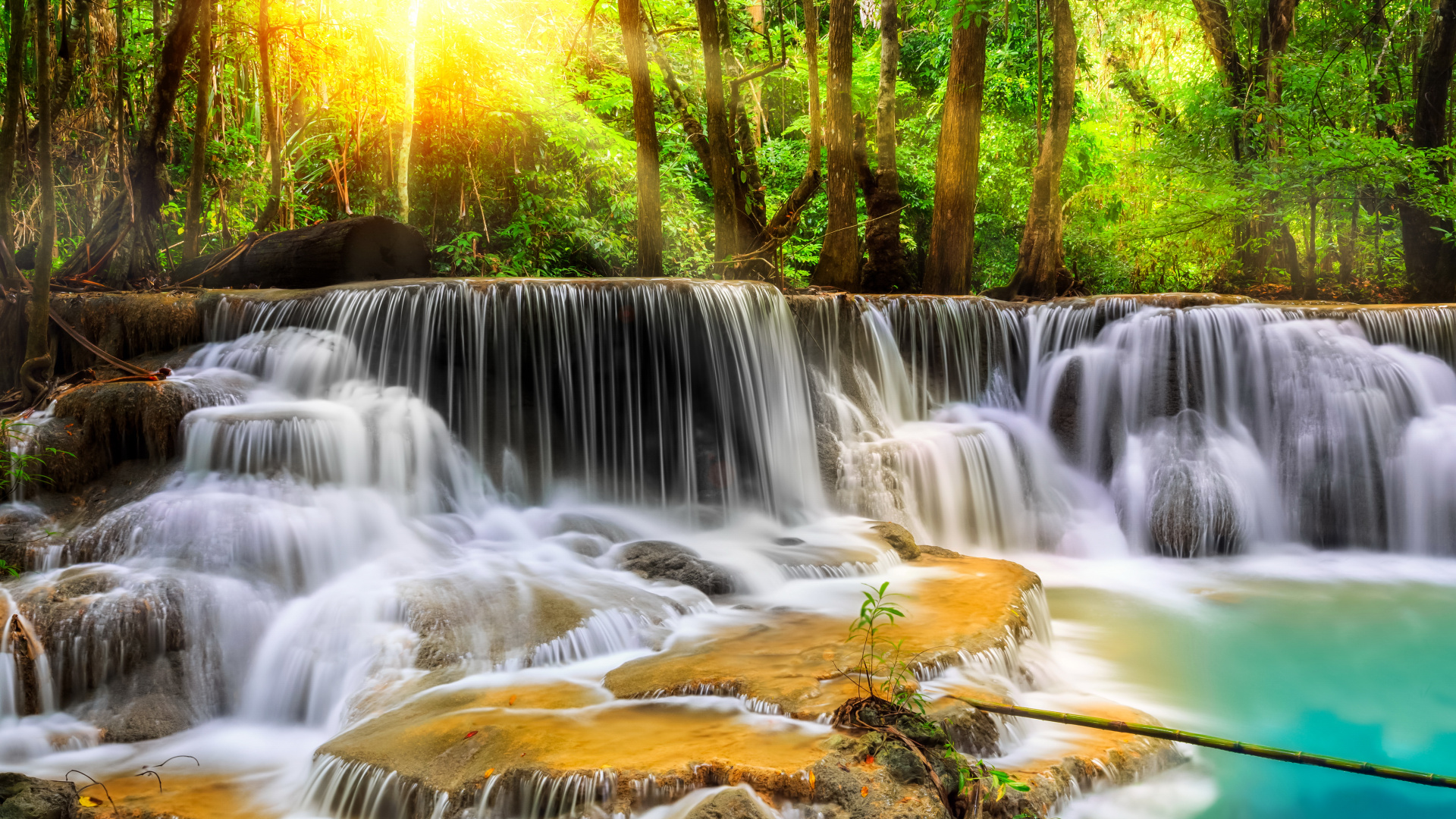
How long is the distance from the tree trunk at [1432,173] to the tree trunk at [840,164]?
723 centimetres

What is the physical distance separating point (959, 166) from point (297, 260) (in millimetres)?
8087

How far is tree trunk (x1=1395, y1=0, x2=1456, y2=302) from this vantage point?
12.0 m

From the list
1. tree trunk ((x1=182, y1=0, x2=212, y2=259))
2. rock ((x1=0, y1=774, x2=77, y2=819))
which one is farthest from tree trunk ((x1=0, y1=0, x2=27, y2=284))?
rock ((x1=0, y1=774, x2=77, y2=819))

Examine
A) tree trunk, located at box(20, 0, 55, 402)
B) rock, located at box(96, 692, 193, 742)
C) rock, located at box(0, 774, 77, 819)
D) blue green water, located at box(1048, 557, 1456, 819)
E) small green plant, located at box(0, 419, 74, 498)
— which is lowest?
blue green water, located at box(1048, 557, 1456, 819)

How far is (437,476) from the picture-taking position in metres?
7.12

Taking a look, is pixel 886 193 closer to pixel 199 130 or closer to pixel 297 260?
pixel 297 260

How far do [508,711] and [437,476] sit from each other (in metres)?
Answer: 3.46

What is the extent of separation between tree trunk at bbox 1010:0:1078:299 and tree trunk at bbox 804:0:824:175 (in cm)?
292

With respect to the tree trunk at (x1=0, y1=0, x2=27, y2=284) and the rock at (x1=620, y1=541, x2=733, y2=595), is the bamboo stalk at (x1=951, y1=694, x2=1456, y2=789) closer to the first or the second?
the rock at (x1=620, y1=541, x2=733, y2=595)

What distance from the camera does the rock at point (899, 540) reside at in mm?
6750

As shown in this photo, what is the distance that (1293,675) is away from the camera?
18.6ft

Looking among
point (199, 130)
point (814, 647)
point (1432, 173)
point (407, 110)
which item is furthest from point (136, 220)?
point (1432, 173)

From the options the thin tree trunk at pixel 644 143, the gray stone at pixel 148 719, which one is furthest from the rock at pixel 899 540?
the gray stone at pixel 148 719

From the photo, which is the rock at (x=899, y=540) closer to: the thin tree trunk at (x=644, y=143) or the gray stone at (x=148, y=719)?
the thin tree trunk at (x=644, y=143)
